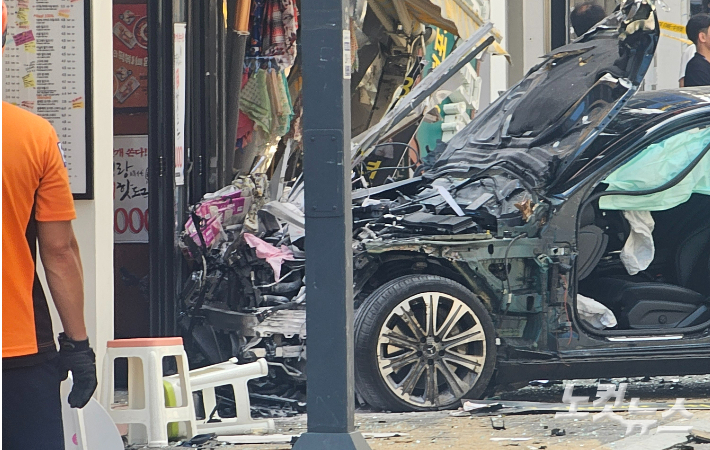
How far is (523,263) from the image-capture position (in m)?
7.19

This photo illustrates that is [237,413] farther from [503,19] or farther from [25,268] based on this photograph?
[503,19]

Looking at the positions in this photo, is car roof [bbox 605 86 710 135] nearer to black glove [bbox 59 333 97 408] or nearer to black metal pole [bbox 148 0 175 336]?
black metal pole [bbox 148 0 175 336]

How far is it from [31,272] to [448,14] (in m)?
7.29

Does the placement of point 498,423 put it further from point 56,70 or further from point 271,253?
point 56,70

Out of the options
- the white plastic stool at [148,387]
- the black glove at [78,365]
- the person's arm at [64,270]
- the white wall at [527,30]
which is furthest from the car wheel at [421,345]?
the white wall at [527,30]

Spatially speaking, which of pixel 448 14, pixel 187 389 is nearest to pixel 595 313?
pixel 187 389

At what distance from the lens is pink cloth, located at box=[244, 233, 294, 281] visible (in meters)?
7.23

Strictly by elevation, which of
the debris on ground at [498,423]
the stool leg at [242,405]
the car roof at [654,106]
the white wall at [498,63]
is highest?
the white wall at [498,63]

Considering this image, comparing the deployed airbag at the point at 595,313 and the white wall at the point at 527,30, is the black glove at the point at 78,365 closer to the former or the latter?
the deployed airbag at the point at 595,313

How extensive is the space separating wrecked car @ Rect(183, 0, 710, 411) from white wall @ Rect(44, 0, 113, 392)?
43.6 inches

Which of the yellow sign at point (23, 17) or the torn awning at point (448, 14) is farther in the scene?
the torn awning at point (448, 14)

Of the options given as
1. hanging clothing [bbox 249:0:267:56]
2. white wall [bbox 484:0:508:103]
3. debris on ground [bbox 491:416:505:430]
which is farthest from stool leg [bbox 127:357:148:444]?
white wall [bbox 484:0:508:103]

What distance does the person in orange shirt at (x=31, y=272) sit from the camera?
12.3 ft

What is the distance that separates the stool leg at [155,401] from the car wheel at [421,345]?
127 centimetres
